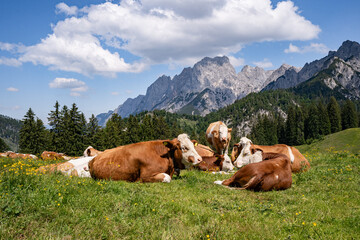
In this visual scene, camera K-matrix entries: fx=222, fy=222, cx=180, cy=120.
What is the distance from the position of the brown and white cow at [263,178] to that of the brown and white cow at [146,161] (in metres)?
1.93

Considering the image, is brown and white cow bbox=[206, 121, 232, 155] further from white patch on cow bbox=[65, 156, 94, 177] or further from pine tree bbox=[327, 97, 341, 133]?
pine tree bbox=[327, 97, 341, 133]

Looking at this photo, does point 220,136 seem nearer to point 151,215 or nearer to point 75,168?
point 75,168

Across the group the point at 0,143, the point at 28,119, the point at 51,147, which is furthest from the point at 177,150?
the point at 0,143

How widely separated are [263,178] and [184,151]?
11.1 ft

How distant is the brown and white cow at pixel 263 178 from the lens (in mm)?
8273

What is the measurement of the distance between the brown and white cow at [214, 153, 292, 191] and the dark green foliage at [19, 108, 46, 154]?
58.9 m

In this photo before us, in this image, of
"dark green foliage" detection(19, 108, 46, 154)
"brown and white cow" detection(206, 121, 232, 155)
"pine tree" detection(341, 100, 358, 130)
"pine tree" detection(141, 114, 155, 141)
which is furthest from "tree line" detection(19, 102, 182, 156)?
"pine tree" detection(341, 100, 358, 130)

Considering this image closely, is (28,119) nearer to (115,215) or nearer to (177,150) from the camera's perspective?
(177,150)

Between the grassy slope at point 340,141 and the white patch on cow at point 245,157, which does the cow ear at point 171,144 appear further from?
the grassy slope at point 340,141

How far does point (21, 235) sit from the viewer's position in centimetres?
361

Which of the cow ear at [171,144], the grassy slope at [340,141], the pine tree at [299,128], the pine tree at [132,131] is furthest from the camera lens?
the pine tree at [299,128]

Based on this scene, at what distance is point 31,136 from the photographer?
55.0 metres

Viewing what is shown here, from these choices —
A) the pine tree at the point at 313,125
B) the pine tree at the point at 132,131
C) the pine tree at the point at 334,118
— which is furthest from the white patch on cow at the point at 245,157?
the pine tree at the point at 334,118

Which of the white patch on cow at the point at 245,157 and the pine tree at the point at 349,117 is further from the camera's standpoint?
the pine tree at the point at 349,117
